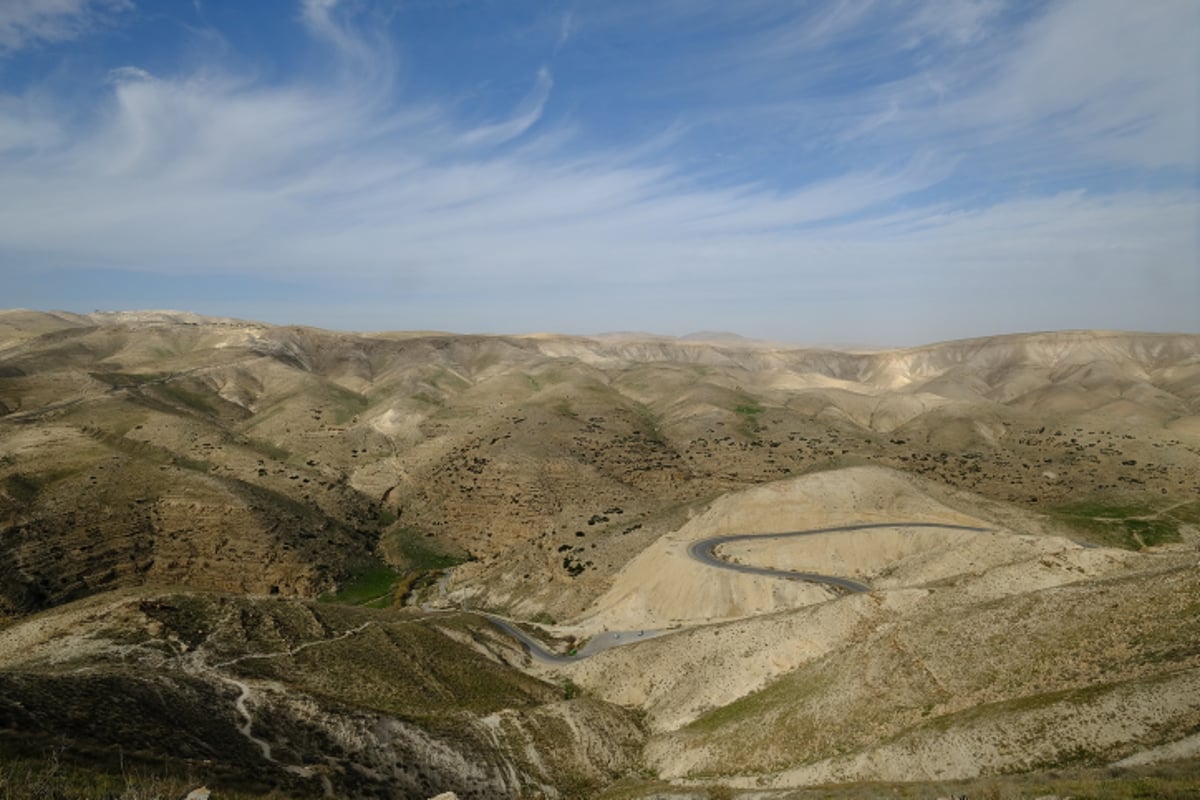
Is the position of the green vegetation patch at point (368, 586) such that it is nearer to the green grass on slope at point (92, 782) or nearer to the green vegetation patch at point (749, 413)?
the green grass on slope at point (92, 782)

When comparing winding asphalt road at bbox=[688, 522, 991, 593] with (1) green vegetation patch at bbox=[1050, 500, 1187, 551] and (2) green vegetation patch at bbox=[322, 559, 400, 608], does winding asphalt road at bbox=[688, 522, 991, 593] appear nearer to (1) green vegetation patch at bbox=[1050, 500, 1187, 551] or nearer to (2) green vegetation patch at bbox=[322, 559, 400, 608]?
(1) green vegetation patch at bbox=[1050, 500, 1187, 551]

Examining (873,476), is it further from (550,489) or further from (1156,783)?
(1156,783)

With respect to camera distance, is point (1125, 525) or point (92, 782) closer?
point (92, 782)

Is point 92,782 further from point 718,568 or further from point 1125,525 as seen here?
point 1125,525

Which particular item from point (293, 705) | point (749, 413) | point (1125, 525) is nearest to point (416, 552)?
point (293, 705)

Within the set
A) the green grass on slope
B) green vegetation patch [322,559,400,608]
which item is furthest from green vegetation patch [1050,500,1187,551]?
the green grass on slope

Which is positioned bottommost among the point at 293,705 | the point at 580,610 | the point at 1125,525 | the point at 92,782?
the point at 580,610

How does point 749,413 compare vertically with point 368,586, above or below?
above
